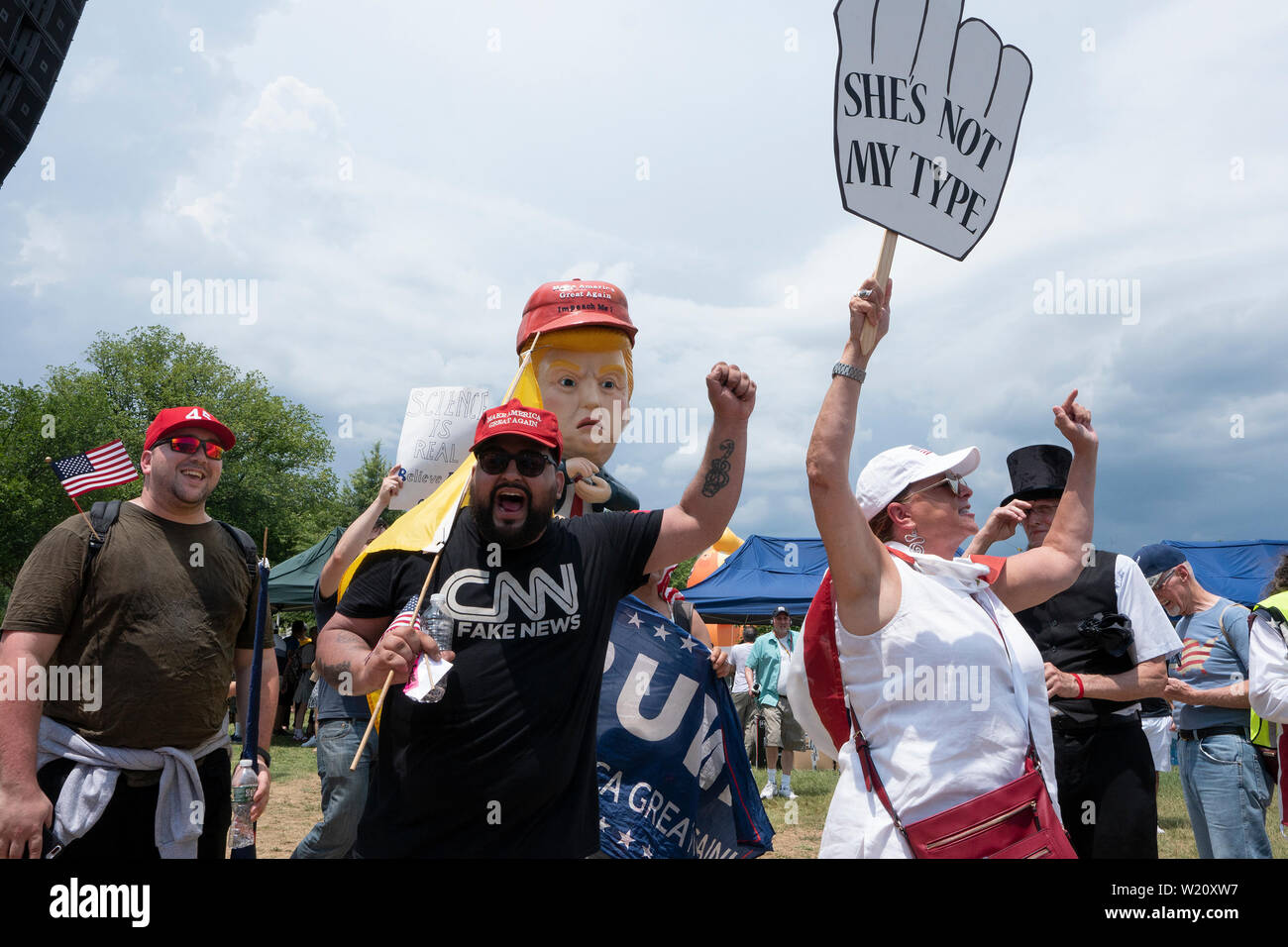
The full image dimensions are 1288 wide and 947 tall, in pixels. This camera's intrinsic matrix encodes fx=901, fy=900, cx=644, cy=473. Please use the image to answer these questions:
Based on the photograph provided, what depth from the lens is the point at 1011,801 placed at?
229 cm

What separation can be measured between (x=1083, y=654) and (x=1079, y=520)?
1.12m

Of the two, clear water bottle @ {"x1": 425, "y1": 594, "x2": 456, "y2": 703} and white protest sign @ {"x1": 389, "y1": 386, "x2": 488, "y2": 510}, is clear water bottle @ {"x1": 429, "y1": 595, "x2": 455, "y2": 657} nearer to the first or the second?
clear water bottle @ {"x1": 425, "y1": 594, "x2": 456, "y2": 703}

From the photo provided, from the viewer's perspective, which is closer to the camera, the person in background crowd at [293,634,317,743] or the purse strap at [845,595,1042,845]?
the purse strap at [845,595,1042,845]

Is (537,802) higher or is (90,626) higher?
(90,626)

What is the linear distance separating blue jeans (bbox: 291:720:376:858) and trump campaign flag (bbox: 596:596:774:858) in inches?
77.1

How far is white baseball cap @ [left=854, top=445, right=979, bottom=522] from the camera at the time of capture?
2.76m

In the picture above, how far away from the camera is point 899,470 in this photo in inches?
110

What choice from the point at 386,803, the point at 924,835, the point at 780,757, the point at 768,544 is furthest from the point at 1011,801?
the point at 768,544

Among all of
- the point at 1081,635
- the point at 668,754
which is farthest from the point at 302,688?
the point at 1081,635

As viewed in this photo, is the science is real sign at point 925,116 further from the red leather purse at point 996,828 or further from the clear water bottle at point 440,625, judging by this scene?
the clear water bottle at point 440,625

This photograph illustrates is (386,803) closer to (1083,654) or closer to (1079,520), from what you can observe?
(1079,520)

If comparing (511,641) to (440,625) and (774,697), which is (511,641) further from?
(774,697)

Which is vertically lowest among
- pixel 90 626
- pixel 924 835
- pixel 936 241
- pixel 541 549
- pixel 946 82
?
pixel 924 835

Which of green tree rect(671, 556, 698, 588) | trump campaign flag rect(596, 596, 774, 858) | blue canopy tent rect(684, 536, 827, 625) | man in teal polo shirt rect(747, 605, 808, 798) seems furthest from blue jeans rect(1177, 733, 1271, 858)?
blue canopy tent rect(684, 536, 827, 625)
